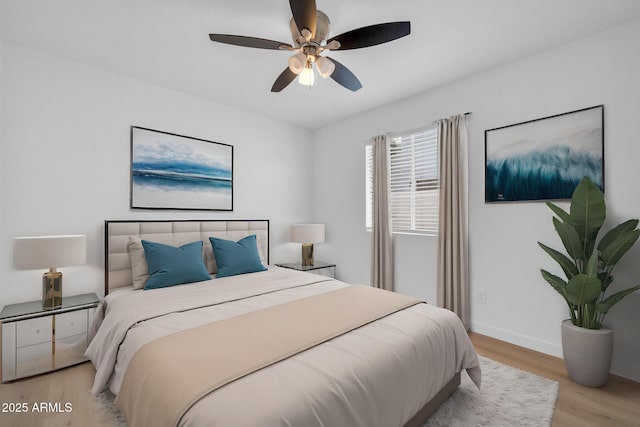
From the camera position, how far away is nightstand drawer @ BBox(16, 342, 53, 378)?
217 cm

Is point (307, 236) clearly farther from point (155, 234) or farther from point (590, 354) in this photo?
point (590, 354)

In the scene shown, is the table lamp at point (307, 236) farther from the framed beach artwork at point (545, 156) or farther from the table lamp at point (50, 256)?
the table lamp at point (50, 256)

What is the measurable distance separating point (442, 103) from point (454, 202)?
3.81 ft

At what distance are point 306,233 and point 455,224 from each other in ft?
6.49

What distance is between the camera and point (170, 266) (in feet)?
8.97

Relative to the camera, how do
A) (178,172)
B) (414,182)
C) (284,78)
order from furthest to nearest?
(414,182) → (178,172) → (284,78)

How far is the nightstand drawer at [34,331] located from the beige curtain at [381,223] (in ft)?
10.8

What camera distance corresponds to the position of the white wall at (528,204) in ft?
7.39

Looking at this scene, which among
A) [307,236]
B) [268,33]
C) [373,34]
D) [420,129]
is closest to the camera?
[373,34]

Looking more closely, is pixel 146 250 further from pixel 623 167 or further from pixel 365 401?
pixel 623 167

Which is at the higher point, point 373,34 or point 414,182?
point 373,34

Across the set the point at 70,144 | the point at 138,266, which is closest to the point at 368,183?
the point at 138,266

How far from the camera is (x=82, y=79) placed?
2797mm

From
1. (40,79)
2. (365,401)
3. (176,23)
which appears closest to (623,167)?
(365,401)
